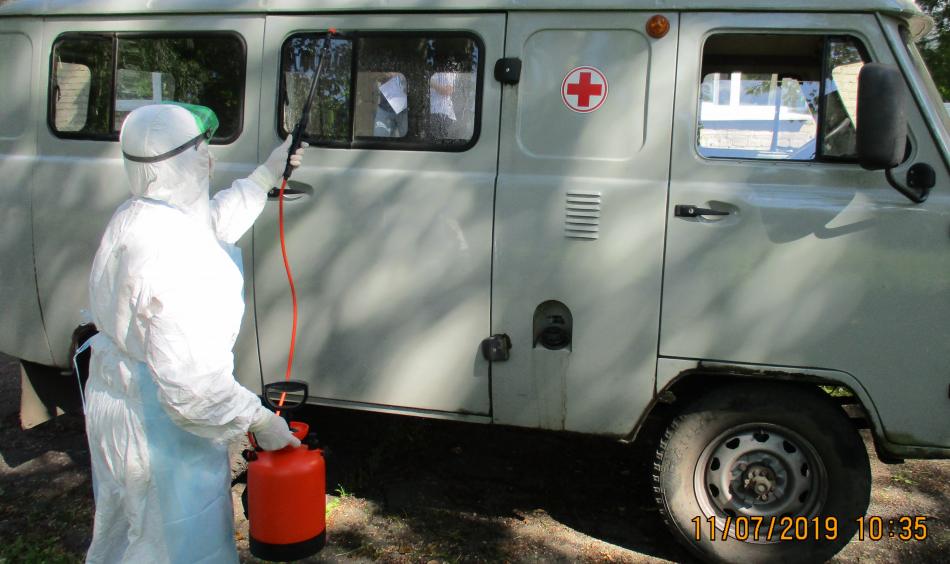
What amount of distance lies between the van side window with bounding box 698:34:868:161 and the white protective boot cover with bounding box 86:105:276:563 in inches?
86.3

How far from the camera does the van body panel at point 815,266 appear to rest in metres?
3.21

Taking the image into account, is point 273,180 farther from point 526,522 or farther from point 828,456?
point 828,456

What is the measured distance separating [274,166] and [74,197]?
136cm

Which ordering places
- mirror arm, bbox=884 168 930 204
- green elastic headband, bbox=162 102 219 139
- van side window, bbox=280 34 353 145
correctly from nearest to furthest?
green elastic headband, bbox=162 102 219 139
mirror arm, bbox=884 168 930 204
van side window, bbox=280 34 353 145

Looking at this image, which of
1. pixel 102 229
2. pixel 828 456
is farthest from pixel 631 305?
pixel 102 229

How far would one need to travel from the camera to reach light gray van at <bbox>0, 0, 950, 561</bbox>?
3.26m

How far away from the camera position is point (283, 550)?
107 inches

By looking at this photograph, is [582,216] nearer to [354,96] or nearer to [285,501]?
[354,96]

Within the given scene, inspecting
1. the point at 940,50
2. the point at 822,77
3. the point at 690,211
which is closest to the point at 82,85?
the point at 690,211

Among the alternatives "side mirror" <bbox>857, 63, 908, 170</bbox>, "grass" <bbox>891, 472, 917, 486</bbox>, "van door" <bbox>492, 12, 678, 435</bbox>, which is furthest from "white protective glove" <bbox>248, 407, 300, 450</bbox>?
"grass" <bbox>891, 472, 917, 486</bbox>

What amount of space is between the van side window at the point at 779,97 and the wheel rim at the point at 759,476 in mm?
1247

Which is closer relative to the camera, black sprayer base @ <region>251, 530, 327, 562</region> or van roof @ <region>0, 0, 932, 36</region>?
black sprayer base @ <region>251, 530, 327, 562</region>

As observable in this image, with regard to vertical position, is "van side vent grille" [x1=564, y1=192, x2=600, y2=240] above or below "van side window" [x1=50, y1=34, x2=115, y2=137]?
below

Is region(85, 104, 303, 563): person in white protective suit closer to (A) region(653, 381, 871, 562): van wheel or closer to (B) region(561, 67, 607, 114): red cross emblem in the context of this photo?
(B) region(561, 67, 607, 114): red cross emblem
